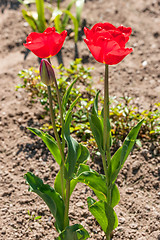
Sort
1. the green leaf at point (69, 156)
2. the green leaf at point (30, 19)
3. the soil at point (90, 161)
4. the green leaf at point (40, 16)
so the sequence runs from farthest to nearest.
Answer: the green leaf at point (30, 19)
the green leaf at point (40, 16)
the soil at point (90, 161)
the green leaf at point (69, 156)

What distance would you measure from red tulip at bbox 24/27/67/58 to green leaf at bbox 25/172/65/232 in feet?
2.00

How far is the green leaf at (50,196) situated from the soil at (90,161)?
0.98ft

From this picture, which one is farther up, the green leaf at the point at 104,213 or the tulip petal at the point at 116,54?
the tulip petal at the point at 116,54

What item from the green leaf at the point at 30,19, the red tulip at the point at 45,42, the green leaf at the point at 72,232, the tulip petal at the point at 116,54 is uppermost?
the green leaf at the point at 30,19

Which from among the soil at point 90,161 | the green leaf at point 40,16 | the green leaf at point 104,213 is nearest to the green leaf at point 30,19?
the green leaf at point 40,16

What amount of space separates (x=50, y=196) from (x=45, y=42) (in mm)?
738

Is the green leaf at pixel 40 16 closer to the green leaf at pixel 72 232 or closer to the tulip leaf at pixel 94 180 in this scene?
the tulip leaf at pixel 94 180

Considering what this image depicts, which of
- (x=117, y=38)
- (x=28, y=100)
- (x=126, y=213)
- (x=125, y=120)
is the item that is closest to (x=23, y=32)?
(x=28, y=100)

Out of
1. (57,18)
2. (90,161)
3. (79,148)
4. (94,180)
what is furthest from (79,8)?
(94,180)

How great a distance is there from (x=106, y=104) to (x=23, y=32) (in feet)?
8.70

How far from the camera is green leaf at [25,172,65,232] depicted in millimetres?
1606

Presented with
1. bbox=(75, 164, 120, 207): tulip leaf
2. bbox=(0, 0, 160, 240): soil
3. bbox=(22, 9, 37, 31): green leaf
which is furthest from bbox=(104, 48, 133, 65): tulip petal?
bbox=(22, 9, 37, 31): green leaf

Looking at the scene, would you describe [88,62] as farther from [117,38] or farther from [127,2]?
[117,38]

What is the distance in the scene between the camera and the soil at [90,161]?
2.01 meters
